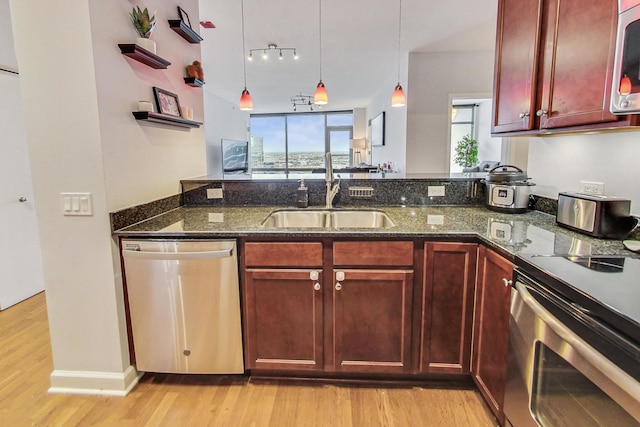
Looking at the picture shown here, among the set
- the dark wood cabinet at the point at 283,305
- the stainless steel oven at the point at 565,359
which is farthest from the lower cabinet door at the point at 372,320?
the stainless steel oven at the point at 565,359

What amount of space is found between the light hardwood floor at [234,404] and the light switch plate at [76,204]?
99 centimetres

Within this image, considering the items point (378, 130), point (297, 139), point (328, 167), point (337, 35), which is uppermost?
point (337, 35)

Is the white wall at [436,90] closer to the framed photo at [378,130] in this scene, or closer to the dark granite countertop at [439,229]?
the framed photo at [378,130]

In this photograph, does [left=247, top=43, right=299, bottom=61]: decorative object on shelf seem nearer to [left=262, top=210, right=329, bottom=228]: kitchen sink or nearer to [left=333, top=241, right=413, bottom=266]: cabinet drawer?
[left=262, top=210, right=329, bottom=228]: kitchen sink

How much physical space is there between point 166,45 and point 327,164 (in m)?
1.32

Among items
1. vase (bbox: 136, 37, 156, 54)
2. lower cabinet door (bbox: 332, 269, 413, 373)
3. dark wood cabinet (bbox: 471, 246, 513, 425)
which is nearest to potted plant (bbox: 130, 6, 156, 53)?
vase (bbox: 136, 37, 156, 54)

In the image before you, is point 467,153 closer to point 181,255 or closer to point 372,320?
point 372,320

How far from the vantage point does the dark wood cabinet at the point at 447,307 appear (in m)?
1.71

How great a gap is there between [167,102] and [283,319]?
1.55m

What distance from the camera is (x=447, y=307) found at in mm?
1753

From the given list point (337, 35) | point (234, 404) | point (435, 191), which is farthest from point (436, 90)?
point (234, 404)

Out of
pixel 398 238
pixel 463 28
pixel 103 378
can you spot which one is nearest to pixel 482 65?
pixel 463 28

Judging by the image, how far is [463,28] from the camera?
3936mm

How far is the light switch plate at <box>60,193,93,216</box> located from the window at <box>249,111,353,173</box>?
920 cm
